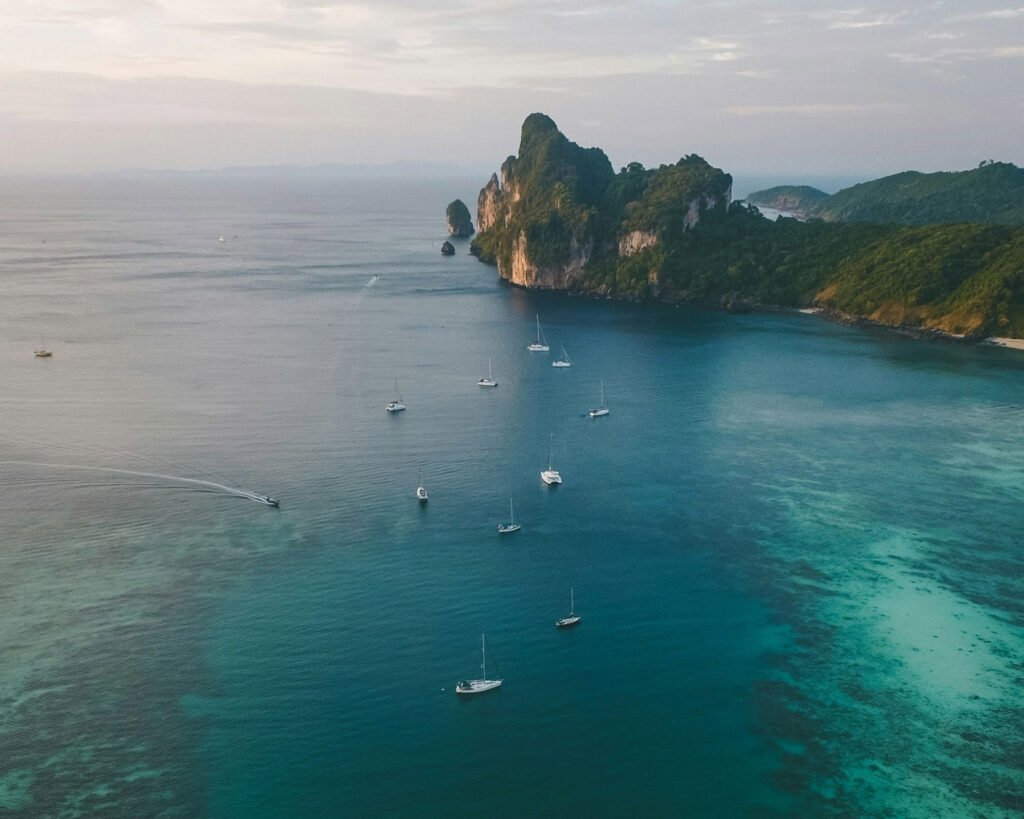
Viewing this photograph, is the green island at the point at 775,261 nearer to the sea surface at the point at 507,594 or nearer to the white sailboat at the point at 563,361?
the sea surface at the point at 507,594

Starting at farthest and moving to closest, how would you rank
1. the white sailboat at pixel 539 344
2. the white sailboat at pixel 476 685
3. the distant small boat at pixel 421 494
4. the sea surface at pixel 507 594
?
the white sailboat at pixel 539 344 < the distant small boat at pixel 421 494 < the white sailboat at pixel 476 685 < the sea surface at pixel 507 594

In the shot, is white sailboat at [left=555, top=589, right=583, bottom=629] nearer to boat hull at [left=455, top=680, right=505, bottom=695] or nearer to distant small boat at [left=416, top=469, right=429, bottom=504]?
boat hull at [left=455, top=680, right=505, bottom=695]

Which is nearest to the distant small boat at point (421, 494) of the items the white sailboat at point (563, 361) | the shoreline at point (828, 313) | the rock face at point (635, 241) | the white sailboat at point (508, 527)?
the white sailboat at point (508, 527)

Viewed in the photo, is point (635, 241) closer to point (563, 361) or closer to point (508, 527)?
point (563, 361)

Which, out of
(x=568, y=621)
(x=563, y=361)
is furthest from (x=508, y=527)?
(x=563, y=361)

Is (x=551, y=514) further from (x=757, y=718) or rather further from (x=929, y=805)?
(x=929, y=805)

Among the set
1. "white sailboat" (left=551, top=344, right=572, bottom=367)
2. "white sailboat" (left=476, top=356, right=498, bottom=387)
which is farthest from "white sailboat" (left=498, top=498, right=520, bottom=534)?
"white sailboat" (left=551, top=344, right=572, bottom=367)

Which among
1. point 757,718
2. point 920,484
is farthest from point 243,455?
point 920,484

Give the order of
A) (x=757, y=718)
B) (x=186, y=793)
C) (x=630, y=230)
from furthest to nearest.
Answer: (x=630, y=230)
(x=757, y=718)
(x=186, y=793)
